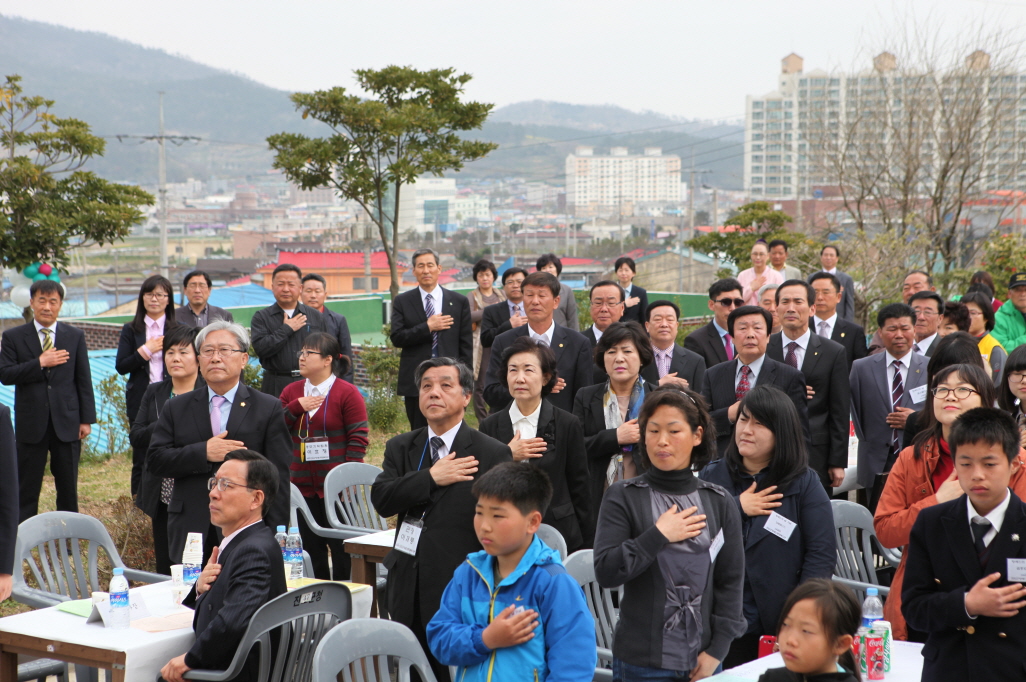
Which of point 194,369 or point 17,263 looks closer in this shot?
point 194,369

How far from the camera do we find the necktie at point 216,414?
4.45 meters

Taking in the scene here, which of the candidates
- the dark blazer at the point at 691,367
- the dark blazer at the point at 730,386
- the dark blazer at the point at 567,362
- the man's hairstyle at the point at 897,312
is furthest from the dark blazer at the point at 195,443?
the man's hairstyle at the point at 897,312

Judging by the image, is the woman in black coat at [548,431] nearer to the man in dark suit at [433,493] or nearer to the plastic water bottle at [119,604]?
the man in dark suit at [433,493]

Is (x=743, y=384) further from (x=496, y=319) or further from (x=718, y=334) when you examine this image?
(x=496, y=319)

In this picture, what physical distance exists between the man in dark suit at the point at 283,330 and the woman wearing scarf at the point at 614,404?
2928 mm

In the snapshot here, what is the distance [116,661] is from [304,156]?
908 centimetres

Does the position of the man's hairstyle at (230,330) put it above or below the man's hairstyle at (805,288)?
below

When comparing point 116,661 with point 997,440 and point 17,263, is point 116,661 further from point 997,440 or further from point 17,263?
point 17,263

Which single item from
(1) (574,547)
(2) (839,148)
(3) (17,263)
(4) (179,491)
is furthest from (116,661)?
(2) (839,148)

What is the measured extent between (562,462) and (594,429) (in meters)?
0.44

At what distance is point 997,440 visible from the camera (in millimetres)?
2643

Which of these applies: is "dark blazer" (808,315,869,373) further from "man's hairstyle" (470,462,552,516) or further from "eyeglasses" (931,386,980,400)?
"man's hairstyle" (470,462,552,516)

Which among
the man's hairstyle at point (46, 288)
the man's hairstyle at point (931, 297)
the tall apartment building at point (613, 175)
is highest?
the tall apartment building at point (613, 175)

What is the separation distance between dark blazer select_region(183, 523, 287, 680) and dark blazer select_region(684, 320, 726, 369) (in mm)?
3597
